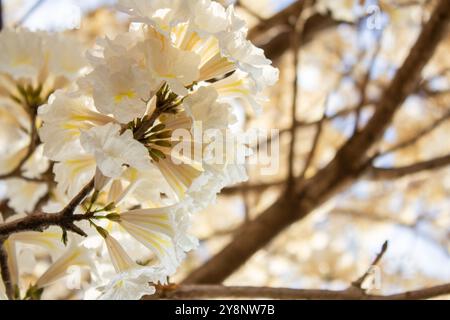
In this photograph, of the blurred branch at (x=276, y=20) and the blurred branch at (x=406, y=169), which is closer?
the blurred branch at (x=406, y=169)

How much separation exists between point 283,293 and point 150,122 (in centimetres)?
33

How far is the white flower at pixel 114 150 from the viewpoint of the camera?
0.65 meters

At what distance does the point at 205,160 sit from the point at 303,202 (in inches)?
33.9

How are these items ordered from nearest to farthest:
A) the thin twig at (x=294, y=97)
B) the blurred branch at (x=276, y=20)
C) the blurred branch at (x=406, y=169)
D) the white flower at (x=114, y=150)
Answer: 1. the white flower at (x=114, y=150)
2. the thin twig at (x=294, y=97)
3. the blurred branch at (x=406, y=169)
4. the blurred branch at (x=276, y=20)

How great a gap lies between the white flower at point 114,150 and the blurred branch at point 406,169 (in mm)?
1005

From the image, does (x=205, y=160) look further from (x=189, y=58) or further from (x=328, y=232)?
(x=328, y=232)

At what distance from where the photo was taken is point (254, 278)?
2828 millimetres

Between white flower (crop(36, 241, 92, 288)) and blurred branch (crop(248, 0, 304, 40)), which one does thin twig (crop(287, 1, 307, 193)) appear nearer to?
blurred branch (crop(248, 0, 304, 40))

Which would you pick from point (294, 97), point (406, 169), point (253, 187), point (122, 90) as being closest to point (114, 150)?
point (122, 90)

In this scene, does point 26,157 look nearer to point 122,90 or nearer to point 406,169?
point 122,90

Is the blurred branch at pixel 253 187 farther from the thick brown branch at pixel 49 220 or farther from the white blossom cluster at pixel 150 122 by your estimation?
the thick brown branch at pixel 49 220

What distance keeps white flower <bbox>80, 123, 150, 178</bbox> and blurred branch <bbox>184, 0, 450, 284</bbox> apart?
2.68 feet

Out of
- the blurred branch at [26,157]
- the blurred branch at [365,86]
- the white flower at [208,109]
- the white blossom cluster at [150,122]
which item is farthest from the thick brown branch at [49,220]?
the blurred branch at [365,86]

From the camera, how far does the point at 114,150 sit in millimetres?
655
